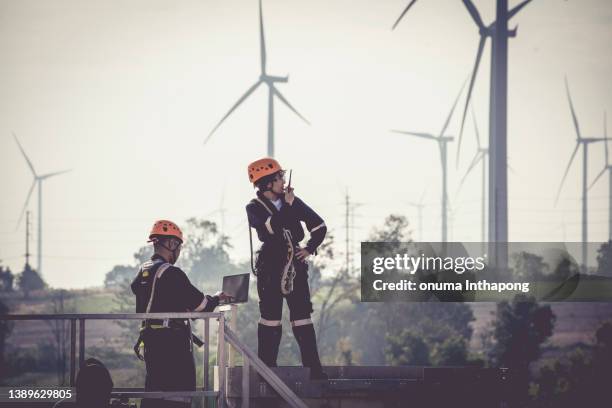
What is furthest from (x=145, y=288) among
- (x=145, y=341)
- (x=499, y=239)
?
(x=499, y=239)

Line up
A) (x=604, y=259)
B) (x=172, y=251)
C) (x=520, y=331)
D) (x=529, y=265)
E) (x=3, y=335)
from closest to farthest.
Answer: (x=172, y=251) → (x=520, y=331) → (x=529, y=265) → (x=604, y=259) → (x=3, y=335)

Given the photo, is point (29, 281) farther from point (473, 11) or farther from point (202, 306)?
point (202, 306)

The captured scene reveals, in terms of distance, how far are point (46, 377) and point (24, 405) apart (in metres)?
132

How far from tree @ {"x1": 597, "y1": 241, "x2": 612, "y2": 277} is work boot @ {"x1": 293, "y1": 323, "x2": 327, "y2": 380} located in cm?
12670

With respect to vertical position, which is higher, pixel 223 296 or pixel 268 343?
pixel 223 296

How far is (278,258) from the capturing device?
14.2m

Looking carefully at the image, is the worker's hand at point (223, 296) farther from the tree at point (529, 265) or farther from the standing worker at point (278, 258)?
the tree at point (529, 265)

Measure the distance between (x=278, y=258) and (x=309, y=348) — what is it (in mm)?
1055

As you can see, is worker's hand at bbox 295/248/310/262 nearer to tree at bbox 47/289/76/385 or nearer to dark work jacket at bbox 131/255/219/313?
dark work jacket at bbox 131/255/219/313

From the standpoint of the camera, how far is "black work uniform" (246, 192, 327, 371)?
46.4 feet

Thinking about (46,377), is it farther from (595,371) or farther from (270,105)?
(270,105)

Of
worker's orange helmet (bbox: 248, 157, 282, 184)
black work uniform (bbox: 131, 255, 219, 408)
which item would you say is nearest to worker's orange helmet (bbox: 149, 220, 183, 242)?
black work uniform (bbox: 131, 255, 219, 408)

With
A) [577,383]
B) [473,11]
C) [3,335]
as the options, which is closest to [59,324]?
[3,335]

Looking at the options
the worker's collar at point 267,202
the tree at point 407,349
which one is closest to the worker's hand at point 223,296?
the worker's collar at point 267,202
